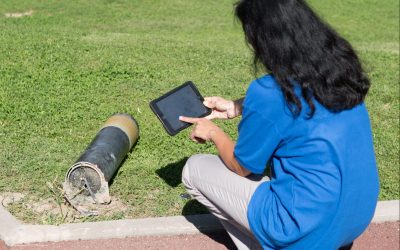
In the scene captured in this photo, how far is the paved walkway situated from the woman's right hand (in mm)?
748

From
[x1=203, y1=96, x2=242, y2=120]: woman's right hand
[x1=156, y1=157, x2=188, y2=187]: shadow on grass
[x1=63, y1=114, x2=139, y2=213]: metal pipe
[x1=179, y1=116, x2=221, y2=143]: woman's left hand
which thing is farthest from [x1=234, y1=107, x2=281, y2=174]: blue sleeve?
[x1=156, y1=157, x2=188, y2=187]: shadow on grass

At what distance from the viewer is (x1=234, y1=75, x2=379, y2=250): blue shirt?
2.67 m

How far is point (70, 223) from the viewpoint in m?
3.68

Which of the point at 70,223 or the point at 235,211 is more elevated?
the point at 235,211

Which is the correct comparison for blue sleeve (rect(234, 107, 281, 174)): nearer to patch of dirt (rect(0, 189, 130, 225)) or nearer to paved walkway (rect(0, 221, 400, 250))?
paved walkway (rect(0, 221, 400, 250))

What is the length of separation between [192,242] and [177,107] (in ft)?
2.72

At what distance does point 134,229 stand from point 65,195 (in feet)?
1.74

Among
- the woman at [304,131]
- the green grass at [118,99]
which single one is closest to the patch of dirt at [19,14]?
the green grass at [118,99]

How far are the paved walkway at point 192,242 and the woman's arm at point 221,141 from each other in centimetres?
76

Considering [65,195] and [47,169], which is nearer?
[65,195]

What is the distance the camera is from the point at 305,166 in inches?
107

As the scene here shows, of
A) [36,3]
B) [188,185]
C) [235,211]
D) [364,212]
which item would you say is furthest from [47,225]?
[36,3]

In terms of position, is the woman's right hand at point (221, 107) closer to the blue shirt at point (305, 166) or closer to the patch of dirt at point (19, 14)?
the blue shirt at point (305, 166)

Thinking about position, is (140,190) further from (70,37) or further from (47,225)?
(70,37)
